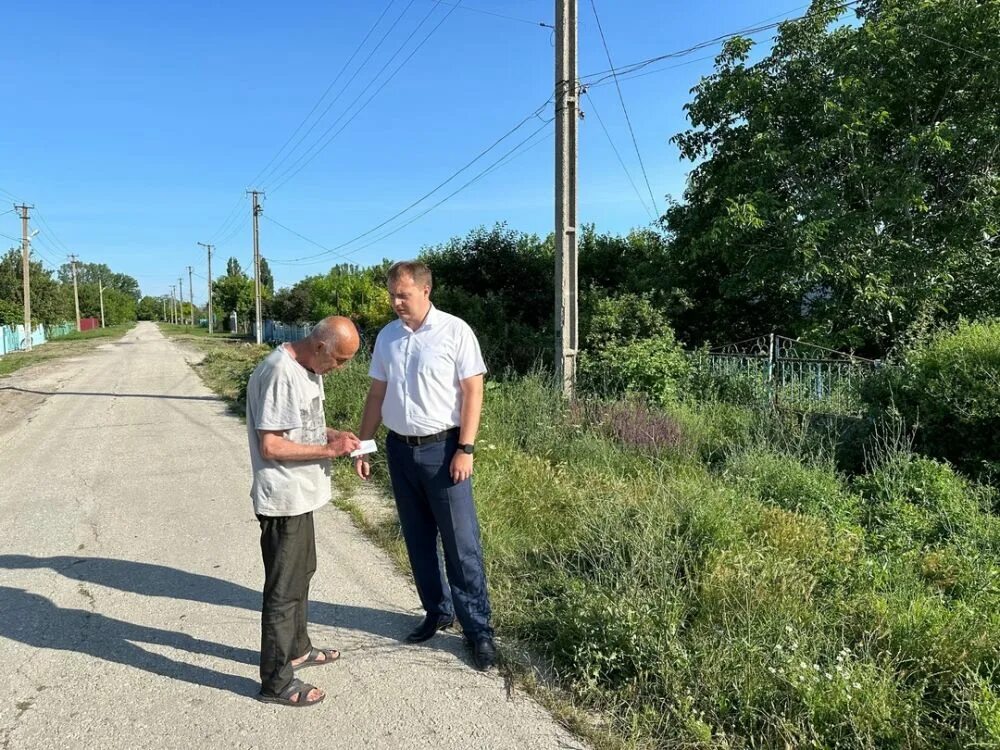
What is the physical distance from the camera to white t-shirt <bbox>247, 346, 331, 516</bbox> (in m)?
2.75

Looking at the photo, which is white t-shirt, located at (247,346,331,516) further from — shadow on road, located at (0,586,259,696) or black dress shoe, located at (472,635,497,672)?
black dress shoe, located at (472,635,497,672)

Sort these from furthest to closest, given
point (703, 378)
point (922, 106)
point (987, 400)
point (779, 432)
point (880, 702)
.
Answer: point (922, 106)
point (703, 378)
point (779, 432)
point (987, 400)
point (880, 702)

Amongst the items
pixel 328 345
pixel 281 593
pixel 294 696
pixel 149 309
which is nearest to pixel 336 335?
pixel 328 345

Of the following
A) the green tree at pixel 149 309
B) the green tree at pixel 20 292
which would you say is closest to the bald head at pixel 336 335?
the green tree at pixel 20 292

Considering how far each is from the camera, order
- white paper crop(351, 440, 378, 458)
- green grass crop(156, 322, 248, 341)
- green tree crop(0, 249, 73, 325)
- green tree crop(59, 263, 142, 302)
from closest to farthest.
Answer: white paper crop(351, 440, 378, 458) → green tree crop(0, 249, 73, 325) → green grass crop(156, 322, 248, 341) → green tree crop(59, 263, 142, 302)

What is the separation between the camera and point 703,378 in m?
8.63

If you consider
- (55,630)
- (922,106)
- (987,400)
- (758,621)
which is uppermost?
(922,106)

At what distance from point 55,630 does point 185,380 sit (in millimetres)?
16219

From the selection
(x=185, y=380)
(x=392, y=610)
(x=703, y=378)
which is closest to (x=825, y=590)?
(x=392, y=610)

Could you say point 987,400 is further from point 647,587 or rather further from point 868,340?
point 868,340

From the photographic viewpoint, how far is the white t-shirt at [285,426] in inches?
108

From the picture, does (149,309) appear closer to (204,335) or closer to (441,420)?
(204,335)

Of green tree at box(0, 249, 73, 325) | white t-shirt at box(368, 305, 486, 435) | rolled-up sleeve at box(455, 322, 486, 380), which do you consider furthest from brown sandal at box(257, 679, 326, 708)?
green tree at box(0, 249, 73, 325)

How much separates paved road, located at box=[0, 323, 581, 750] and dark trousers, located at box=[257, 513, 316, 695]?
6.2 inches
